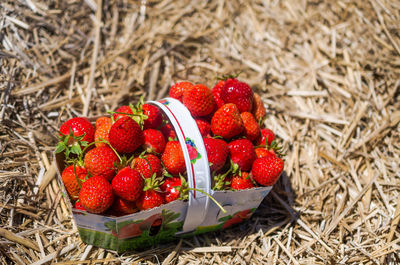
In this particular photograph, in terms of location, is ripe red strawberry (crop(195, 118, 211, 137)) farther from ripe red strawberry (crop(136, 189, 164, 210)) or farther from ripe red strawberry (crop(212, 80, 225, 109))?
ripe red strawberry (crop(136, 189, 164, 210))

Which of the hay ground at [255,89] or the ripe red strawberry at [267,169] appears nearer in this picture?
the ripe red strawberry at [267,169]

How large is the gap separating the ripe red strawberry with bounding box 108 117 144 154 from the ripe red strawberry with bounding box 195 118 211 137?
0.36 meters

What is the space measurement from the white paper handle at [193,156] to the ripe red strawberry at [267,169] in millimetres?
292

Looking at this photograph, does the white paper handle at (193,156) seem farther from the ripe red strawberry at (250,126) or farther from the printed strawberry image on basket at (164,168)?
the ripe red strawberry at (250,126)

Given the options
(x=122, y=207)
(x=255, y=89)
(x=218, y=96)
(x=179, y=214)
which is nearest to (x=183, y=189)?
(x=179, y=214)

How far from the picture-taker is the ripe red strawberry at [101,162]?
1.61m

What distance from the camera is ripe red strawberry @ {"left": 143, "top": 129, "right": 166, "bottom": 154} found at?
1.73 metres

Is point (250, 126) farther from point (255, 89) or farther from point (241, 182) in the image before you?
point (255, 89)

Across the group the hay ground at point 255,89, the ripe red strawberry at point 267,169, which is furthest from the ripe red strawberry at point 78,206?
the ripe red strawberry at point 267,169

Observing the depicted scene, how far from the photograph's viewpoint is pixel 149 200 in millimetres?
1628

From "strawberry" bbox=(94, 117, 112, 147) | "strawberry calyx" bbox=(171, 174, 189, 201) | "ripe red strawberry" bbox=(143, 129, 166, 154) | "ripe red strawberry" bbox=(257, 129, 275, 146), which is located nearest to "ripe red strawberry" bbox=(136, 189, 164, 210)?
"strawberry calyx" bbox=(171, 174, 189, 201)

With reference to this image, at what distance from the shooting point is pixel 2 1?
2.53 m

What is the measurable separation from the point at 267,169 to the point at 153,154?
609mm

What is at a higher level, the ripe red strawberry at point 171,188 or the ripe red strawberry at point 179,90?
the ripe red strawberry at point 179,90
